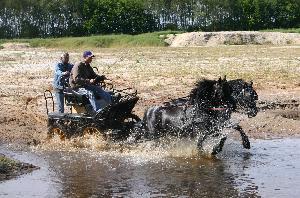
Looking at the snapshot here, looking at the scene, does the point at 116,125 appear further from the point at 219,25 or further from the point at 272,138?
the point at 219,25

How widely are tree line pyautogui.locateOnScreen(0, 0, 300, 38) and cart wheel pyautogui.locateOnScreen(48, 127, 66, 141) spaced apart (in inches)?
2466

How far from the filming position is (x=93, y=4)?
261 feet

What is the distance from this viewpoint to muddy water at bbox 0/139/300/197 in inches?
367

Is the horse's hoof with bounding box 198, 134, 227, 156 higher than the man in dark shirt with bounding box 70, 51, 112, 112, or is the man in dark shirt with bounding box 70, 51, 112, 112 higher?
the man in dark shirt with bounding box 70, 51, 112, 112

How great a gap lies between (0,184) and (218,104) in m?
4.60

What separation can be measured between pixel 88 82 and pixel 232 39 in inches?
1990

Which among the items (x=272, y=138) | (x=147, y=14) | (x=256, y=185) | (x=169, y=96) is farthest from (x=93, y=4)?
(x=256, y=185)

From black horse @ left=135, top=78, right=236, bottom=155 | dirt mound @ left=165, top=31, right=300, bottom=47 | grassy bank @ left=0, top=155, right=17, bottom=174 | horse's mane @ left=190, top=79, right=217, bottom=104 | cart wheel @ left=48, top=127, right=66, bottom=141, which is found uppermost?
horse's mane @ left=190, top=79, right=217, bottom=104

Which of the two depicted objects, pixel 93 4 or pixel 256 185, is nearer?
pixel 256 185

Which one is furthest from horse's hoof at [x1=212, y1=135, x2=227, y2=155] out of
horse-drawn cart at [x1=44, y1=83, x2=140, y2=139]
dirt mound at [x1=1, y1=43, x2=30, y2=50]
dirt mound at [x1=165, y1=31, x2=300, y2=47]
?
dirt mound at [x1=165, y1=31, x2=300, y2=47]

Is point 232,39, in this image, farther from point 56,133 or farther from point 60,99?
point 56,133

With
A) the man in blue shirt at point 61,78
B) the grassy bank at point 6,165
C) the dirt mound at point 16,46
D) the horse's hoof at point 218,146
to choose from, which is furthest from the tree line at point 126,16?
the grassy bank at point 6,165

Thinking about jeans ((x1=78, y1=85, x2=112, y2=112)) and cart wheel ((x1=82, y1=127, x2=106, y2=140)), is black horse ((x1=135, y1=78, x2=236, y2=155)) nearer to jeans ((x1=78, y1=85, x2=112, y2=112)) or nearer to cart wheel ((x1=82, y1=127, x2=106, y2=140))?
cart wheel ((x1=82, y1=127, x2=106, y2=140))

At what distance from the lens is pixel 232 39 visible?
206ft
